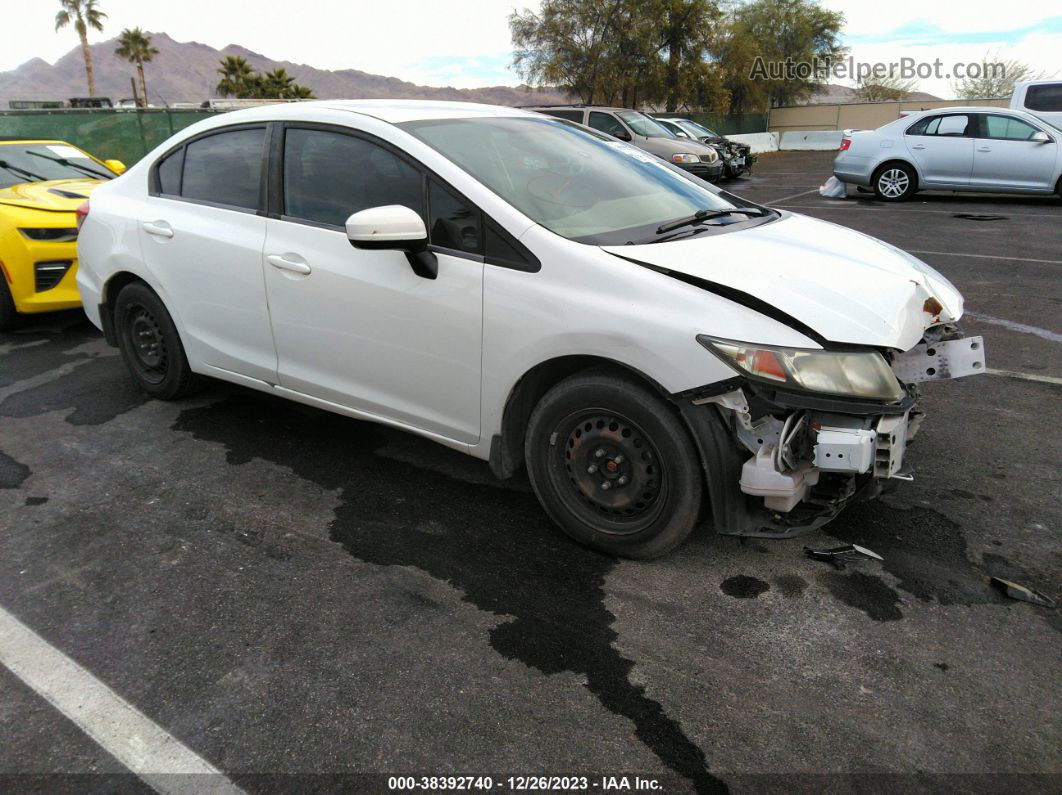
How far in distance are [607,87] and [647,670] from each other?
133 ft

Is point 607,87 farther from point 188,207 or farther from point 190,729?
point 190,729

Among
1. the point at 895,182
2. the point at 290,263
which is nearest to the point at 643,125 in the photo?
the point at 895,182

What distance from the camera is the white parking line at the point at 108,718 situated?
2.14 meters

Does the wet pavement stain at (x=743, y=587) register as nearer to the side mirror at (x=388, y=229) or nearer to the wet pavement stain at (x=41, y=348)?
the side mirror at (x=388, y=229)

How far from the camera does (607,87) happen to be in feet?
130

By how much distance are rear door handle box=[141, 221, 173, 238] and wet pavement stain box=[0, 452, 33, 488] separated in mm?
1356

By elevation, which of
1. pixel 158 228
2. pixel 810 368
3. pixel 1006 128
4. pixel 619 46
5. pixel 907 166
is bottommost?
pixel 810 368

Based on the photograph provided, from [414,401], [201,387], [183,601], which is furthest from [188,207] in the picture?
[183,601]

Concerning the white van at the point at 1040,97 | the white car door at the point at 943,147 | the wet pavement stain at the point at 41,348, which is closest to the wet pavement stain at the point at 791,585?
the wet pavement stain at the point at 41,348

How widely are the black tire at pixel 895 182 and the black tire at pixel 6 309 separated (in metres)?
13.0

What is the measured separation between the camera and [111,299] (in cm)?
482

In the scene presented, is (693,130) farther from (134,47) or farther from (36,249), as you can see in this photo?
(134,47)

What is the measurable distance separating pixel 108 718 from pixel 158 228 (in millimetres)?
2783

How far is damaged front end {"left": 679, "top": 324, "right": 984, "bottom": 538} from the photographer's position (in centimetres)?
260
